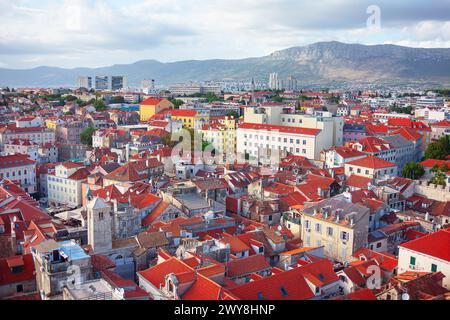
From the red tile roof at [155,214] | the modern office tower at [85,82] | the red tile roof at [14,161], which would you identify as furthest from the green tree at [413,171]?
the modern office tower at [85,82]

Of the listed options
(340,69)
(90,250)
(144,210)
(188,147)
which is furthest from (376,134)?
(340,69)

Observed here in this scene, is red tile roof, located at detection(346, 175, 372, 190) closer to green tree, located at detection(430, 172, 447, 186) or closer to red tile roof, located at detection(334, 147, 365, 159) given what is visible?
green tree, located at detection(430, 172, 447, 186)

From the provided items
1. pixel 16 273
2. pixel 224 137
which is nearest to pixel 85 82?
pixel 224 137

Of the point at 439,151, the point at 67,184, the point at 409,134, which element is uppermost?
the point at 409,134

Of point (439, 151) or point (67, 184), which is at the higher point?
point (439, 151)

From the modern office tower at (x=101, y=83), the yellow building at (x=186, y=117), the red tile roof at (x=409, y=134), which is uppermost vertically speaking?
the modern office tower at (x=101, y=83)

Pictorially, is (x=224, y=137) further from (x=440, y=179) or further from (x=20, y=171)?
(x=440, y=179)

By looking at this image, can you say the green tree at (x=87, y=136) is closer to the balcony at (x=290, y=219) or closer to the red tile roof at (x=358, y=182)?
the red tile roof at (x=358, y=182)

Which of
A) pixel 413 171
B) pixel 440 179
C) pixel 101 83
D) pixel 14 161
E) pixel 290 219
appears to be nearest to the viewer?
pixel 290 219

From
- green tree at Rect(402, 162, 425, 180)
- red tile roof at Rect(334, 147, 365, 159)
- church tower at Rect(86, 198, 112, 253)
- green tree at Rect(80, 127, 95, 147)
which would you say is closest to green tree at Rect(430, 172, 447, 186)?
green tree at Rect(402, 162, 425, 180)

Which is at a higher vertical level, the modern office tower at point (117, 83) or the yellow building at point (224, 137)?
the modern office tower at point (117, 83)
